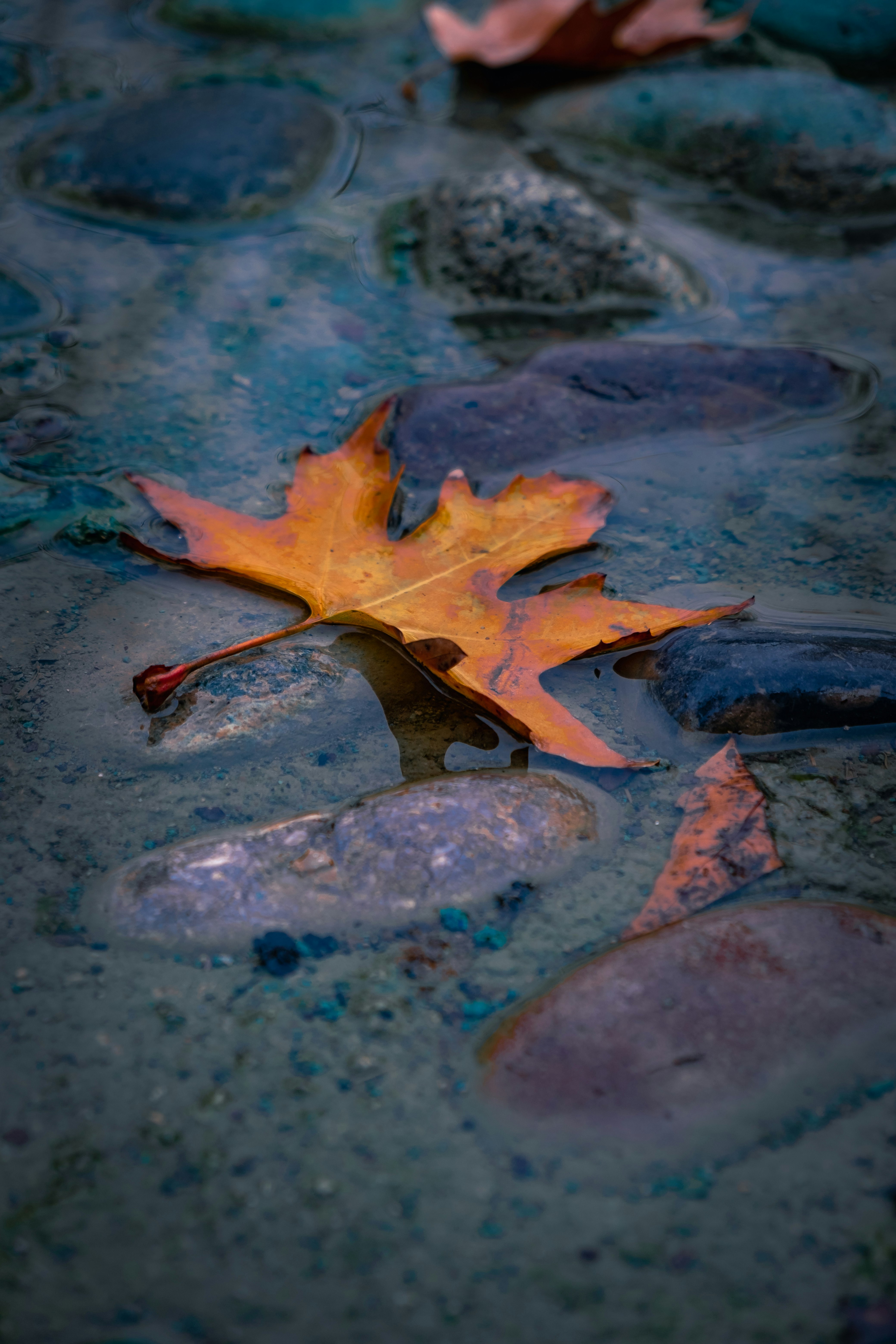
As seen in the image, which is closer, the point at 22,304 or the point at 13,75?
the point at 22,304

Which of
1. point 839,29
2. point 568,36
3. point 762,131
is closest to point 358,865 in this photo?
point 762,131

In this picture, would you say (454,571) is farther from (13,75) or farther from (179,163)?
(13,75)

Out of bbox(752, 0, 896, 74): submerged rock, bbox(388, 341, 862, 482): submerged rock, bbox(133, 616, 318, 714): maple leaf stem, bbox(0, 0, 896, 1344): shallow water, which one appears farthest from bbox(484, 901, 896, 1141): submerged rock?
bbox(752, 0, 896, 74): submerged rock

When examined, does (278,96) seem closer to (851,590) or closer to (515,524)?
(515,524)

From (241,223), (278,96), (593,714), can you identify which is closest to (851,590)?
(593,714)

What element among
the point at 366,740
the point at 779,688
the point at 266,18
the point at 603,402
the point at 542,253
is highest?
the point at 266,18

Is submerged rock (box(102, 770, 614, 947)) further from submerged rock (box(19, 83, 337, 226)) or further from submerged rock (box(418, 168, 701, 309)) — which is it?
submerged rock (box(19, 83, 337, 226))
